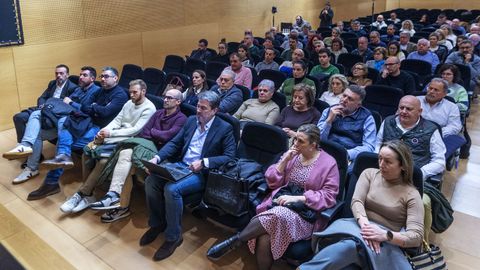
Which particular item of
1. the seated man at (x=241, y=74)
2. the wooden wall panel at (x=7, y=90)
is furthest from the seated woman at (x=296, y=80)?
the wooden wall panel at (x=7, y=90)

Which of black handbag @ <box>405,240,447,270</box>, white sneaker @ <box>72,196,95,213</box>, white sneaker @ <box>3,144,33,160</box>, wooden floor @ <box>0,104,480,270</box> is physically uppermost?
white sneaker @ <box>3,144,33,160</box>

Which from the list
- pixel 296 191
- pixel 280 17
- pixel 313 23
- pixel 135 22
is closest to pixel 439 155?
pixel 296 191

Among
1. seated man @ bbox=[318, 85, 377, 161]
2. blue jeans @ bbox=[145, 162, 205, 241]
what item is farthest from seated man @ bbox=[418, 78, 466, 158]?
blue jeans @ bbox=[145, 162, 205, 241]

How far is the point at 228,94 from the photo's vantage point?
4.51m

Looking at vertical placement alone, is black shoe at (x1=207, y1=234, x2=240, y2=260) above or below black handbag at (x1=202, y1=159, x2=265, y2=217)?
below

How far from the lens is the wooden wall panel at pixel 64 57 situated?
19.8 ft

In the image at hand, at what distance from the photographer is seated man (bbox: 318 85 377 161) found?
3332 mm

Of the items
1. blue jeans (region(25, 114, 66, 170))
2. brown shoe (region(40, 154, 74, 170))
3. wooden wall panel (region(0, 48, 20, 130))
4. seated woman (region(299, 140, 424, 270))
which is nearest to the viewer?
seated woman (region(299, 140, 424, 270))

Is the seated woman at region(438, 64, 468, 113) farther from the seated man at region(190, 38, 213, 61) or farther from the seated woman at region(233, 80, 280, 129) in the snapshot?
the seated man at region(190, 38, 213, 61)

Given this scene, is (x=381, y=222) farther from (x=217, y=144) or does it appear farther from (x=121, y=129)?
(x=121, y=129)

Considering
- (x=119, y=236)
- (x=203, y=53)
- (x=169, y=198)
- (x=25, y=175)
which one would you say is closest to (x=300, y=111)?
→ (x=169, y=198)

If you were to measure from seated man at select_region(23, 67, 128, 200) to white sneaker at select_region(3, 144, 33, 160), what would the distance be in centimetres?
35

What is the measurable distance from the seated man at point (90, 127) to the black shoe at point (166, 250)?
1.49 metres

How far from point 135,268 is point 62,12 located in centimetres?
519
